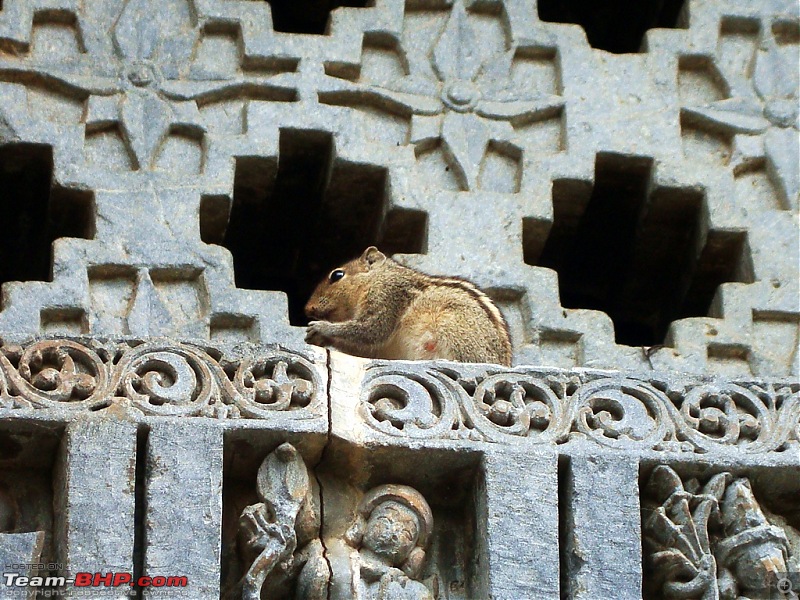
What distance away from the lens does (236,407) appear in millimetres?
7715

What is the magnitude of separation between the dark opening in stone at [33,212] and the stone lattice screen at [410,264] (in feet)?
0.05

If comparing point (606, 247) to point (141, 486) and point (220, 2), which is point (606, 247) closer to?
point (220, 2)

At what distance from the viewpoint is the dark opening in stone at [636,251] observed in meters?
8.98

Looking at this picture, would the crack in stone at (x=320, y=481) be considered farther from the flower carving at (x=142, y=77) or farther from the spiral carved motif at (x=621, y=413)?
the flower carving at (x=142, y=77)

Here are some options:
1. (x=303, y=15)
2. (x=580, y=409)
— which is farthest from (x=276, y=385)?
(x=303, y=15)

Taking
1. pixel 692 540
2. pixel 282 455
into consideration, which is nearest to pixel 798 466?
pixel 692 540

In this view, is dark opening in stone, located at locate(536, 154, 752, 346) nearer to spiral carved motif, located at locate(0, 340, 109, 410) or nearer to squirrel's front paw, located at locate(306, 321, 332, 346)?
squirrel's front paw, located at locate(306, 321, 332, 346)

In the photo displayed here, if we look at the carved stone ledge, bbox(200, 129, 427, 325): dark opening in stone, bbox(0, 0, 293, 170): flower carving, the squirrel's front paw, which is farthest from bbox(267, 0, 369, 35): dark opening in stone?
the carved stone ledge

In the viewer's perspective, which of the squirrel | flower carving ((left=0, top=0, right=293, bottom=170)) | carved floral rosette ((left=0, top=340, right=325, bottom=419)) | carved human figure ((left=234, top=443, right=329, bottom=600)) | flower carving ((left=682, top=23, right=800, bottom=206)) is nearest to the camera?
carved human figure ((left=234, top=443, right=329, bottom=600))

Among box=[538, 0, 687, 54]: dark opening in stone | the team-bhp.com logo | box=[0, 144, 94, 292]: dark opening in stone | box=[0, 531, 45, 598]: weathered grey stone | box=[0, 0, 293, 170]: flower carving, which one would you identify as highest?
box=[538, 0, 687, 54]: dark opening in stone

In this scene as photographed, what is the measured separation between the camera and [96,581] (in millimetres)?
7355

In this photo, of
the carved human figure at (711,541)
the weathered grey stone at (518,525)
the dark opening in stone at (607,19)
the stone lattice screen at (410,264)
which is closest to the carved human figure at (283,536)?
the stone lattice screen at (410,264)

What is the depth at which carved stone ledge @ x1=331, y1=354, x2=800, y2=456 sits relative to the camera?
7.84 meters

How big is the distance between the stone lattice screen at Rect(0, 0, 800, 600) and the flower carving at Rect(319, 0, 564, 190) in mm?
12
